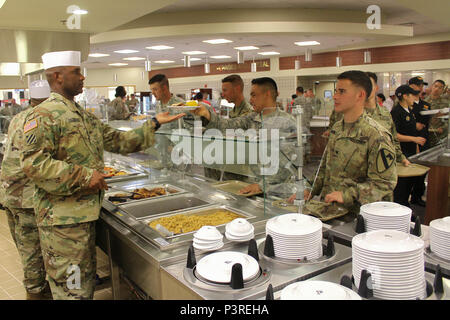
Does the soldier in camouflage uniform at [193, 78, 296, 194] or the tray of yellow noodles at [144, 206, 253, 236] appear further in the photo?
the tray of yellow noodles at [144, 206, 253, 236]

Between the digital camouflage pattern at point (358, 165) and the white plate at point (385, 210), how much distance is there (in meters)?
0.25

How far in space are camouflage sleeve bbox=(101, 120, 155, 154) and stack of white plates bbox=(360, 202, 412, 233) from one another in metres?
1.23

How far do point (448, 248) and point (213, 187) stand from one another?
1570 millimetres

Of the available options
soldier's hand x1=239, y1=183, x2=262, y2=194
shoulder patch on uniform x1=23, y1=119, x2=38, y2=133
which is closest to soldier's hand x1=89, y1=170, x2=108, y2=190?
shoulder patch on uniform x1=23, y1=119, x2=38, y2=133

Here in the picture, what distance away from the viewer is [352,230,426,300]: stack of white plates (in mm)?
1092

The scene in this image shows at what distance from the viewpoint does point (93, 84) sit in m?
20.0

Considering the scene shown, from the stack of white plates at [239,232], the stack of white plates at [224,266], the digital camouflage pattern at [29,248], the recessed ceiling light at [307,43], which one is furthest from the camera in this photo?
the recessed ceiling light at [307,43]

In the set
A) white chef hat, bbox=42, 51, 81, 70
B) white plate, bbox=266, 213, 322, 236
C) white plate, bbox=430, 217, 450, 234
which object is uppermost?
white chef hat, bbox=42, 51, 81, 70

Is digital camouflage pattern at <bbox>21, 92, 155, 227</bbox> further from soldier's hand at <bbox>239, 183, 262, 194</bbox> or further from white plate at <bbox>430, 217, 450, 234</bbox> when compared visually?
white plate at <bbox>430, 217, 450, 234</bbox>

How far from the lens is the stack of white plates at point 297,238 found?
4.53 ft

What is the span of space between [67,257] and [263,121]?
47.3 inches

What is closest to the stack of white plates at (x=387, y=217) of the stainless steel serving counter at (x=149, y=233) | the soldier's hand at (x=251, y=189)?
the stainless steel serving counter at (x=149, y=233)

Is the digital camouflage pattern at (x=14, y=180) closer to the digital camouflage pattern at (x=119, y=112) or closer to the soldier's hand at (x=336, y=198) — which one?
the soldier's hand at (x=336, y=198)

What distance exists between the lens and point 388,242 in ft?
3.74
